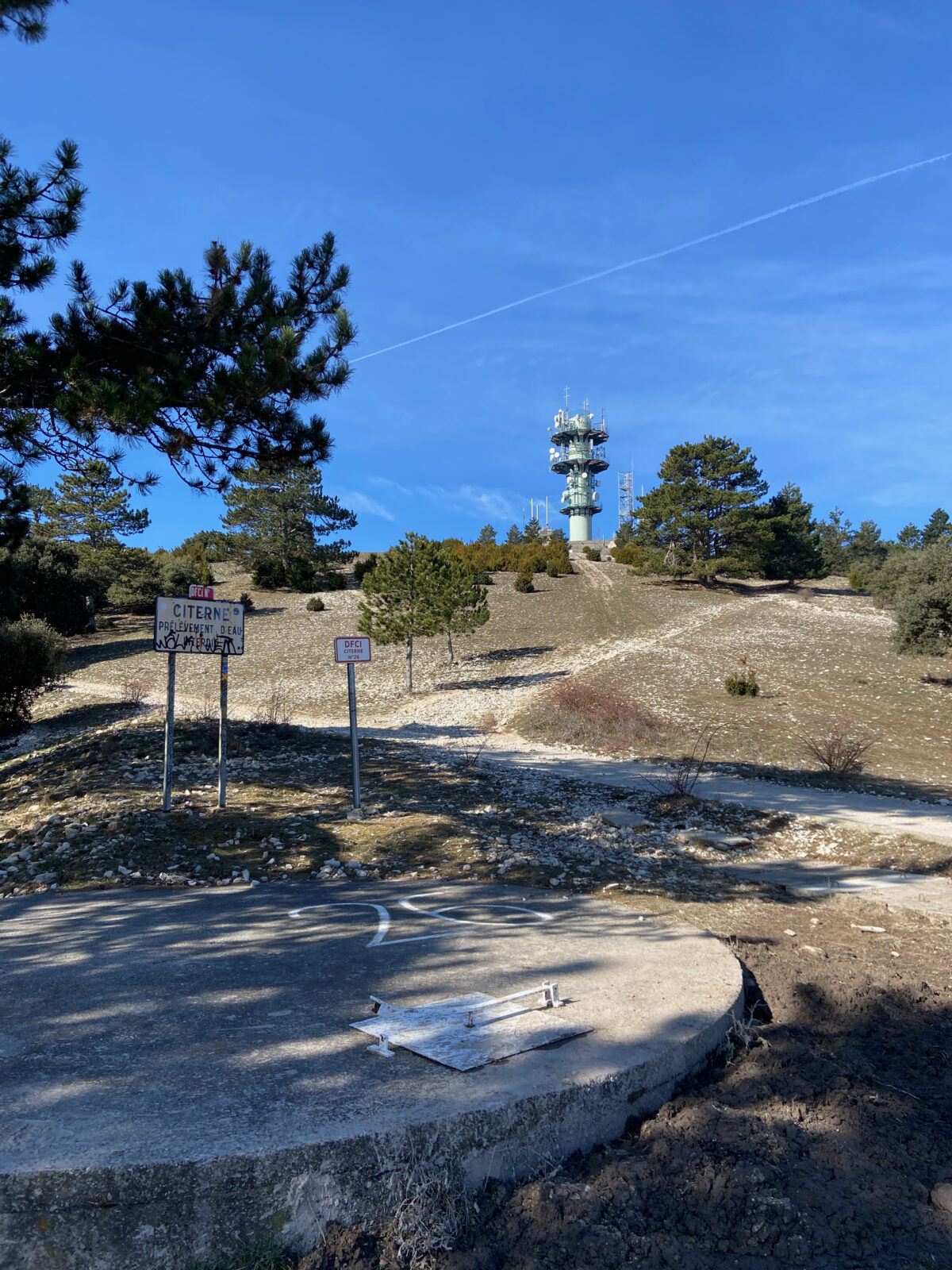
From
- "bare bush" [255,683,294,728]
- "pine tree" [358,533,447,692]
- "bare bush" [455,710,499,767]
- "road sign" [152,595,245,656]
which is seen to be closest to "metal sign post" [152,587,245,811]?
"road sign" [152,595,245,656]

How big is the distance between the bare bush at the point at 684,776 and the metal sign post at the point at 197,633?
5.98 m

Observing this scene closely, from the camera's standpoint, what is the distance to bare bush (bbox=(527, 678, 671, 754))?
54.7ft

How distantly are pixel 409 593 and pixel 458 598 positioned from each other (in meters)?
1.76

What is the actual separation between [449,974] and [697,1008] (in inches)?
54.2

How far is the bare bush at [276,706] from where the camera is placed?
19016 mm

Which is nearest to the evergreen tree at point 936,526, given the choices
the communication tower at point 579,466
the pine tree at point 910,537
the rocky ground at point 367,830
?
the pine tree at point 910,537

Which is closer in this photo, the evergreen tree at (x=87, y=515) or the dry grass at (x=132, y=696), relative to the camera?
the dry grass at (x=132, y=696)

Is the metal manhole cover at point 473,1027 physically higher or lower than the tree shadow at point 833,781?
higher

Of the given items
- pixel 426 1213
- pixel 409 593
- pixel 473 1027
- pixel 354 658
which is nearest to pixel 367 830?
pixel 354 658

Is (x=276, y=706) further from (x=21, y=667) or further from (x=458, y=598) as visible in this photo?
(x=458, y=598)

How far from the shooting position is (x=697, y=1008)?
3.94 m

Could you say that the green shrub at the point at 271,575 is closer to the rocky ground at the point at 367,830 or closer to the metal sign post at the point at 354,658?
the rocky ground at the point at 367,830

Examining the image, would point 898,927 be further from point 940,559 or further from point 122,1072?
point 940,559

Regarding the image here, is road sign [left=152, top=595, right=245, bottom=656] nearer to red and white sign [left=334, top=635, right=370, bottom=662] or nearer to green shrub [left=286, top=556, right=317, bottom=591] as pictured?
red and white sign [left=334, top=635, right=370, bottom=662]
